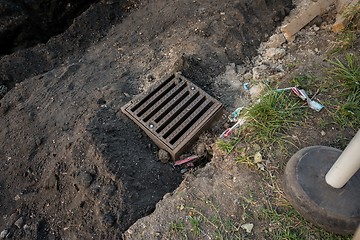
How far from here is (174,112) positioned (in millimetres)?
2865

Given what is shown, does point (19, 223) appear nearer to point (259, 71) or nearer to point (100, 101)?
point (100, 101)

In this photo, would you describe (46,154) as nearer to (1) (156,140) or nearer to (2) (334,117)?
(1) (156,140)

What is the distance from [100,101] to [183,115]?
Answer: 693 mm

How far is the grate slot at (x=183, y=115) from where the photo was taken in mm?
2787

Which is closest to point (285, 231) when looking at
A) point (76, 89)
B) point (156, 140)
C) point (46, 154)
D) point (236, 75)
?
point (156, 140)

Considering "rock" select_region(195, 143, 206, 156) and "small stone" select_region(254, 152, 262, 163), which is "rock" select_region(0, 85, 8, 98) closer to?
"rock" select_region(195, 143, 206, 156)

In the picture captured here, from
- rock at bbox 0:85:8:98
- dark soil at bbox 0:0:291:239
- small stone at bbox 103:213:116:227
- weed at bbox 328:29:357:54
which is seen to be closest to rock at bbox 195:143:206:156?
dark soil at bbox 0:0:291:239

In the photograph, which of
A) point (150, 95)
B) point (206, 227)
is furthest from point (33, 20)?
point (206, 227)

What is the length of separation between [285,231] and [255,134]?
2.19ft

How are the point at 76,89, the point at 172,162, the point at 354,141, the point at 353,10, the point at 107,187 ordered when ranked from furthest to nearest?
the point at 76,89 → the point at 353,10 → the point at 172,162 → the point at 107,187 → the point at 354,141

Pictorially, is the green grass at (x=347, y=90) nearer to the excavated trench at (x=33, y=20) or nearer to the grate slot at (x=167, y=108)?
the grate slot at (x=167, y=108)

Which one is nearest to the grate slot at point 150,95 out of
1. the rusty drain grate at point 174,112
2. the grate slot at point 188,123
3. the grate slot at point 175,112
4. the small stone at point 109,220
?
the rusty drain grate at point 174,112

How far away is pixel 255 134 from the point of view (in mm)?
2459

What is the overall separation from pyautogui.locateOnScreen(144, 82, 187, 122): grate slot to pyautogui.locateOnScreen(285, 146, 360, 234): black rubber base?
1132 millimetres
